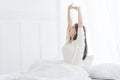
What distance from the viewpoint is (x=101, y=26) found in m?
3.84

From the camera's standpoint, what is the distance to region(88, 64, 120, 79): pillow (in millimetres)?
2695

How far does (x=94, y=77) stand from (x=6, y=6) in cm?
149

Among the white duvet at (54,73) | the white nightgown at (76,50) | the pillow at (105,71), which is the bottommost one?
the pillow at (105,71)

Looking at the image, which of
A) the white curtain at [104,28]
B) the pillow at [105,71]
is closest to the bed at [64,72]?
the pillow at [105,71]

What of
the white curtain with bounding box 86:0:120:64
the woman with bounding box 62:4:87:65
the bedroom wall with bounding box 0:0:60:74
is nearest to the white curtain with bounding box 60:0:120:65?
the white curtain with bounding box 86:0:120:64

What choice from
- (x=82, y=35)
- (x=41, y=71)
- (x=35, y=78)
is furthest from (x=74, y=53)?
(x=35, y=78)

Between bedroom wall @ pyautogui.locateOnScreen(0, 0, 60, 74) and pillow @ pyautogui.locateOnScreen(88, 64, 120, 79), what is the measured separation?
0.90m

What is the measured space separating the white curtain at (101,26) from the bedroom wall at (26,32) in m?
0.17

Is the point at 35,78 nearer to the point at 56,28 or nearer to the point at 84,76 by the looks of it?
the point at 84,76

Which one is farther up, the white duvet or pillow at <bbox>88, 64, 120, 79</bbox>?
the white duvet

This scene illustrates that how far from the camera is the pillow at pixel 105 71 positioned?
8.84 ft

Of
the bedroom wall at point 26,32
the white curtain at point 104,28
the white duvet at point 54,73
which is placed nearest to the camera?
the white duvet at point 54,73

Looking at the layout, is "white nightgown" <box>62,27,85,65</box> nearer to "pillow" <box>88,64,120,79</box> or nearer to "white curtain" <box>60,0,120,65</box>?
"pillow" <box>88,64,120,79</box>

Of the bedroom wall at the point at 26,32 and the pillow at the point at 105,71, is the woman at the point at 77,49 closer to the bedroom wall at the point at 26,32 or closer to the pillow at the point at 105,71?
the pillow at the point at 105,71
